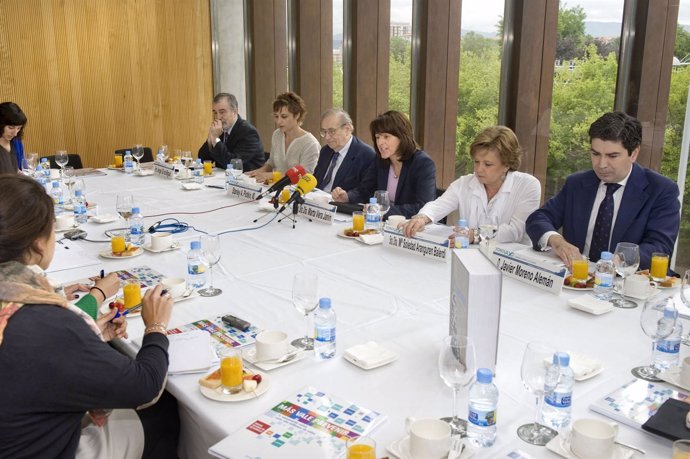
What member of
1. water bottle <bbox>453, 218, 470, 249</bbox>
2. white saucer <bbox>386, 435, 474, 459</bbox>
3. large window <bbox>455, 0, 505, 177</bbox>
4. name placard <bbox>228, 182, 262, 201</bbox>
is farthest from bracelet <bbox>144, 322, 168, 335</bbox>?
large window <bbox>455, 0, 505, 177</bbox>

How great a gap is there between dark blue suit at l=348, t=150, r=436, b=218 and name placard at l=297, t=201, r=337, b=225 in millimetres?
438

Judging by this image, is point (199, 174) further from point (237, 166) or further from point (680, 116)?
point (680, 116)

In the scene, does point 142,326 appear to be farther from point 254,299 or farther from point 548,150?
point 548,150

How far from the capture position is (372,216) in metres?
3.50

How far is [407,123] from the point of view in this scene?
4121mm

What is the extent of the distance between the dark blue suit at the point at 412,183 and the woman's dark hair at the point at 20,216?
8.42 feet

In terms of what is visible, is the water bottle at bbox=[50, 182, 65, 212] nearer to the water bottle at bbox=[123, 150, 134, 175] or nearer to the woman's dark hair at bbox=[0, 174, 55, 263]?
the water bottle at bbox=[123, 150, 134, 175]

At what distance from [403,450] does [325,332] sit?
555mm

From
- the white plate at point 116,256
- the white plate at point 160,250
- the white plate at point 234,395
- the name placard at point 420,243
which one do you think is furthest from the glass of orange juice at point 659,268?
the white plate at point 116,256

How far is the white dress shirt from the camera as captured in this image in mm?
3365

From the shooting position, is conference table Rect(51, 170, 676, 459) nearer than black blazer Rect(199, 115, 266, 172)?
Yes

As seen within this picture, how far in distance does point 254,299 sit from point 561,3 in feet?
11.5

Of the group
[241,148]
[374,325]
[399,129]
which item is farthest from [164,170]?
[374,325]

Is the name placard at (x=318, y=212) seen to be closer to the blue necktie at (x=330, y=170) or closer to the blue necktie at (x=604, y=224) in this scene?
the blue necktie at (x=330, y=170)
